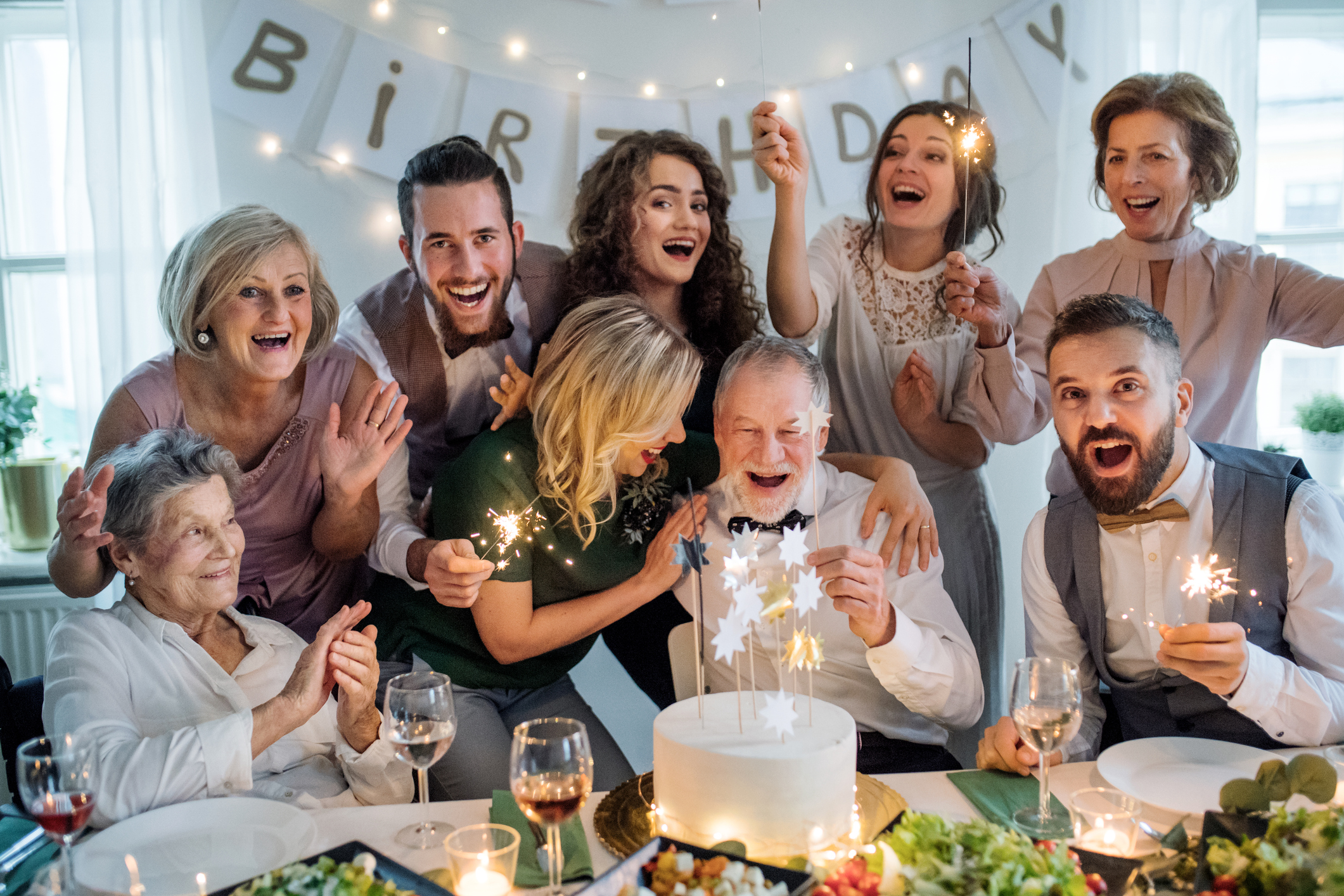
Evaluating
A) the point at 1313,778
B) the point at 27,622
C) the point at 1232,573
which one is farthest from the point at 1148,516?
the point at 27,622

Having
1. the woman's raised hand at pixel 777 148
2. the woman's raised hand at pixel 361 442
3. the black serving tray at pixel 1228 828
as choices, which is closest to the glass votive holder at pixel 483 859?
the black serving tray at pixel 1228 828

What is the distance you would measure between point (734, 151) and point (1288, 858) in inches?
83.3

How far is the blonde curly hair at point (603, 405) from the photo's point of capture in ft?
7.39

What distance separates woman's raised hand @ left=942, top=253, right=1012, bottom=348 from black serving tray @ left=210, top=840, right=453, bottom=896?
6.06ft

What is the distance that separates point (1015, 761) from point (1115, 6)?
2390 mm

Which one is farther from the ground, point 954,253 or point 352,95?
point 352,95

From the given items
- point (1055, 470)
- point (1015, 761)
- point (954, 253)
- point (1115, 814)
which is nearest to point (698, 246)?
point (954, 253)

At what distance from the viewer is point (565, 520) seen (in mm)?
2295

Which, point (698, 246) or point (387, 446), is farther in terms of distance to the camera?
point (698, 246)

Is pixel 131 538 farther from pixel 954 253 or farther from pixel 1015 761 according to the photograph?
pixel 954 253

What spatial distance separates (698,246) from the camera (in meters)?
2.66

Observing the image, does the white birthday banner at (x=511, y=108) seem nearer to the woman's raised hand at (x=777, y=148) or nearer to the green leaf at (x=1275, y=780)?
the woman's raised hand at (x=777, y=148)

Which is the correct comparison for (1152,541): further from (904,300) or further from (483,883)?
(483,883)

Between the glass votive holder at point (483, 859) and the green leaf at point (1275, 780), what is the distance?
100 centimetres
